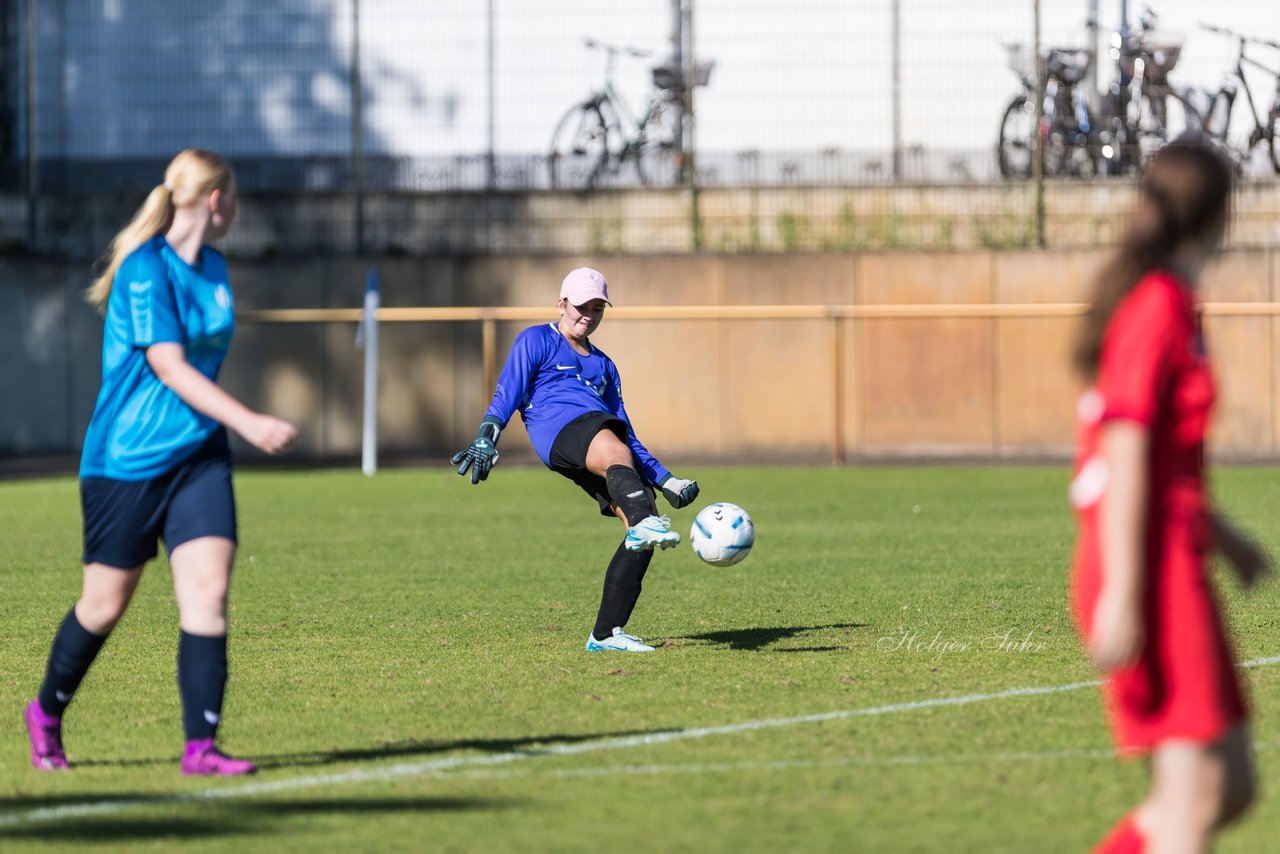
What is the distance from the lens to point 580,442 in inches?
335

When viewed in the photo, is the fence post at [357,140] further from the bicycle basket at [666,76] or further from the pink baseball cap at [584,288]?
the pink baseball cap at [584,288]

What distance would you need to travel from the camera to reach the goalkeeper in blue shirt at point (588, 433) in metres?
8.39

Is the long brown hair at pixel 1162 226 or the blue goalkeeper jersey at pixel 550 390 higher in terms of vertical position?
the long brown hair at pixel 1162 226

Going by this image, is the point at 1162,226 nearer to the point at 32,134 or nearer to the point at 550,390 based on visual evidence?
the point at 550,390

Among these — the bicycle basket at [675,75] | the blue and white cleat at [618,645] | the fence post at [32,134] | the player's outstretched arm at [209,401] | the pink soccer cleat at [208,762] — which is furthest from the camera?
the fence post at [32,134]

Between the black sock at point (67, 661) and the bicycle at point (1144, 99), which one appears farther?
the bicycle at point (1144, 99)

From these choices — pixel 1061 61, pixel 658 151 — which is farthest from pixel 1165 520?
pixel 658 151

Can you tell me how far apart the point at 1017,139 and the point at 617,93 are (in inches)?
181

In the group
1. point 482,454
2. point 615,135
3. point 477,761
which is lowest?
point 477,761

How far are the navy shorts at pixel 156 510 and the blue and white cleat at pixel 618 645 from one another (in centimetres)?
293

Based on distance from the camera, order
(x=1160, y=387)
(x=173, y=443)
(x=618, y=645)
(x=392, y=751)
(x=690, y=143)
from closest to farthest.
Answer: (x=1160, y=387) < (x=173, y=443) < (x=392, y=751) < (x=618, y=645) < (x=690, y=143)

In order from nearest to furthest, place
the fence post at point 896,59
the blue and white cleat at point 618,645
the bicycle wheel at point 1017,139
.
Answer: the blue and white cleat at point 618,645 → the bicycle wheel at point 1017,139 → the fence post at point 896,59

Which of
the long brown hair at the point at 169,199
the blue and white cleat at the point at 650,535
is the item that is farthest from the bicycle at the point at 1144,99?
the long brown hair at the point at 169,199

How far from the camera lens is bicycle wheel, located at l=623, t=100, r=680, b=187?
23125 mm
